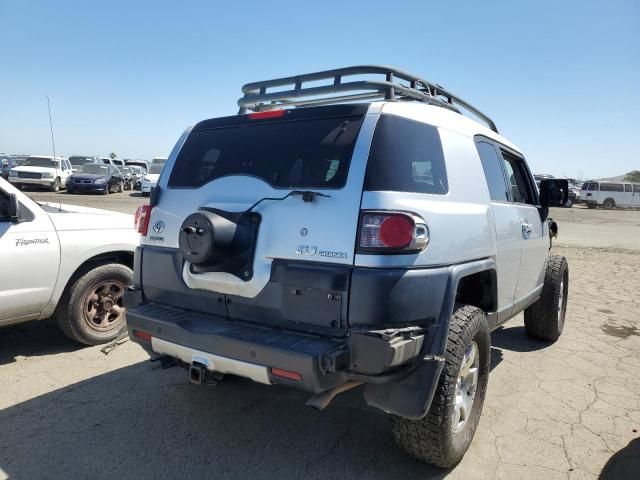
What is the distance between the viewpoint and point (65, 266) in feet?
13.5

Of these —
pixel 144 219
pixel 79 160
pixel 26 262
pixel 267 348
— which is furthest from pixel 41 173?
pixel 267 348

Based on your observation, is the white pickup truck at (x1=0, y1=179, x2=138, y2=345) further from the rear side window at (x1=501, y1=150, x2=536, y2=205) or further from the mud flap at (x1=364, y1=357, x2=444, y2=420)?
the rear side window at (x1=501, y1=150, x2=536, y2=205)

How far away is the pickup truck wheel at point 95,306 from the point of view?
13.8ft

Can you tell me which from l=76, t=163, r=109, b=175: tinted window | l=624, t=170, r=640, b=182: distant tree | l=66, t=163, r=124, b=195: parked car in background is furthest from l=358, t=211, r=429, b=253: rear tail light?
l=624, t=170, r=640, b=182: distant tree

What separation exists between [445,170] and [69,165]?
2808 centimetres

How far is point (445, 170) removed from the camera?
275 cm

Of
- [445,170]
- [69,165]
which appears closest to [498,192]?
[445,170]

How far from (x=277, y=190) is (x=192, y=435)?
1.67 meters

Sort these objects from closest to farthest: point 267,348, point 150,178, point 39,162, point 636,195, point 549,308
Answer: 1. point 267,348
2. point 549,308
3. point 150,178
4. point 39,162
5. point 636,195

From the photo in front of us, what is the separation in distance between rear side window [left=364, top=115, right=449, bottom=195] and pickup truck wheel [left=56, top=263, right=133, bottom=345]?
10.1 ft

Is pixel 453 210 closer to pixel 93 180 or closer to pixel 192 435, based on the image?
pixel 192 435

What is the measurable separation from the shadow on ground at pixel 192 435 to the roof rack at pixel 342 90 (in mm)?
1960

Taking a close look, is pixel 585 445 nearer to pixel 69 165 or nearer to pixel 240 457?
pixel 240 457

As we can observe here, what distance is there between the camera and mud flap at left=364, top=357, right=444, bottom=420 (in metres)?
→ 2.29
